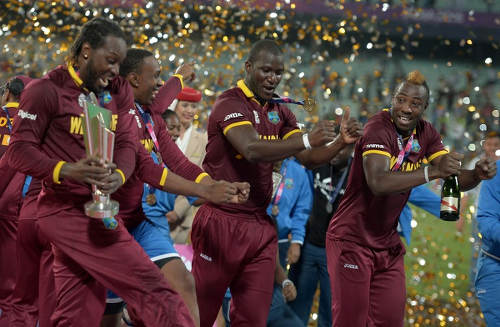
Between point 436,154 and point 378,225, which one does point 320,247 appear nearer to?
point 378,225

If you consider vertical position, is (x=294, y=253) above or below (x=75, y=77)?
below

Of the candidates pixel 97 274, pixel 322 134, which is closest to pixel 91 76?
pixel 97 274

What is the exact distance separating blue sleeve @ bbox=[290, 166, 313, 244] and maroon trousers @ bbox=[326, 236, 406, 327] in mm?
1599

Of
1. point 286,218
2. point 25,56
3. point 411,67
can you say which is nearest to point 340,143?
point 286,218

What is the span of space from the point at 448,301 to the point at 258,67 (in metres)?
5.20

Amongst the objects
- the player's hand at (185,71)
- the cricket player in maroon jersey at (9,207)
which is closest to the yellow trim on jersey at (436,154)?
the player's hand at (185,71)

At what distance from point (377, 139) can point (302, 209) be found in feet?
7.16

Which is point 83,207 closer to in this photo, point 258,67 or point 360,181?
point 258,67

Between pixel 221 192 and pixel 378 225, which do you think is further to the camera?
pixel 378 225

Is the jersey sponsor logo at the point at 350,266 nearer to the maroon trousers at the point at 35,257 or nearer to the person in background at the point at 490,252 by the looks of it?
the person in background at the point at 490,252

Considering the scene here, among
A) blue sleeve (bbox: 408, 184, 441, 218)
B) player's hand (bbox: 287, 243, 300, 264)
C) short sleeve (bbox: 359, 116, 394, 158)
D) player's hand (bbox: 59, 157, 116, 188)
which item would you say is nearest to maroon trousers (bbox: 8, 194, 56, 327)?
player's hand (bbox: 59, 157, 116, 188)

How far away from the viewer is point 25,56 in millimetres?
14266

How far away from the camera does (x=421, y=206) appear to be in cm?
643

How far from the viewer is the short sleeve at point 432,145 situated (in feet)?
16.6
